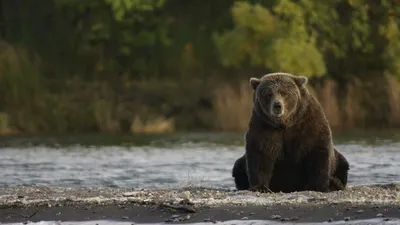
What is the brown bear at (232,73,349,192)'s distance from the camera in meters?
13.1

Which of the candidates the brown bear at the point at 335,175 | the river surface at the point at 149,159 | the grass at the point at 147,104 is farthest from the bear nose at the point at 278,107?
the grass at the point at 147,104

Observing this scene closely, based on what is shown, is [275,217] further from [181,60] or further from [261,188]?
[181,60]

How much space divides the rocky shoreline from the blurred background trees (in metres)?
23.0

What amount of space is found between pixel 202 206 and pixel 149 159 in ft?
40.1

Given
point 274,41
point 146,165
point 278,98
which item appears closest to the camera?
point 278,98

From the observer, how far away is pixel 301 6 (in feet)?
131

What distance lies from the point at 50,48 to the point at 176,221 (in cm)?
3455

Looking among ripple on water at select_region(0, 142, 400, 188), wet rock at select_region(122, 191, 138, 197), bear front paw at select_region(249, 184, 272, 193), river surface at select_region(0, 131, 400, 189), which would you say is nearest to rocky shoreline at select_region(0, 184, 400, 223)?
wet rock at select_region(122, 191, 138, 197)

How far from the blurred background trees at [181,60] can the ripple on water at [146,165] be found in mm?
9377

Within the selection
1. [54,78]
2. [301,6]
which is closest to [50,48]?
[54,78]

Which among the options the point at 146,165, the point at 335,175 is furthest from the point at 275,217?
the point at 146,165

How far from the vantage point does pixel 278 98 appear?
1319 centimetres

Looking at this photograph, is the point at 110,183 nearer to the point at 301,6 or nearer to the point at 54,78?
the point at 301,6

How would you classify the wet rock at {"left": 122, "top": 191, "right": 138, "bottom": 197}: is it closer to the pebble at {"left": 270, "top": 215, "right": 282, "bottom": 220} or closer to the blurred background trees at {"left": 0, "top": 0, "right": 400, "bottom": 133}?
the pebble at {"left": 270, "top": 215, "right": 282, "bottom": 220}
